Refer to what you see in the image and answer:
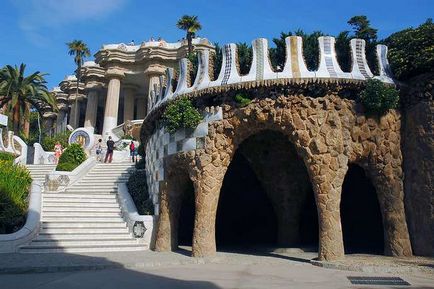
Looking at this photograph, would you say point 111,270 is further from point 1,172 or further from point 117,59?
point 117,59

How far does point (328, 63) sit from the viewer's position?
1129 centimetres

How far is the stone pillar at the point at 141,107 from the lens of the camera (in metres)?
44.7

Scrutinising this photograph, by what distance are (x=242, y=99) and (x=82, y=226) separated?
20.7 feet

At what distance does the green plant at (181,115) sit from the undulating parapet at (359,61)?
170 inches

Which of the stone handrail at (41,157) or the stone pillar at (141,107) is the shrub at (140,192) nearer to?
the stone handrail at (41,157)

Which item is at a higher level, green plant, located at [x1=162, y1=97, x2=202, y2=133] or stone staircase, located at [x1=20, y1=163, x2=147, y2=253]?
green plant, located at [x1=162, y1=97, x2=202, y2=133]

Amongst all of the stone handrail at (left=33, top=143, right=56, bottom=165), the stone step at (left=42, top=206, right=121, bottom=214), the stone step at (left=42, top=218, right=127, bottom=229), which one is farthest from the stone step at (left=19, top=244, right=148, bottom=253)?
the stone handrail at (left=33, top=143, right=56, bottom=165)

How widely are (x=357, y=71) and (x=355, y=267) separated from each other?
16.5 feet

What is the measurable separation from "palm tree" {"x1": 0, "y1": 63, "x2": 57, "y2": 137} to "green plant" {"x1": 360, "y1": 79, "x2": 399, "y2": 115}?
29.9 meters

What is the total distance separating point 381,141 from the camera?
37.1 ft

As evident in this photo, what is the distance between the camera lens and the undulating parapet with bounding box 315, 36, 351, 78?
1107cm

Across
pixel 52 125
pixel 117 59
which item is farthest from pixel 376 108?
pixel 52 125

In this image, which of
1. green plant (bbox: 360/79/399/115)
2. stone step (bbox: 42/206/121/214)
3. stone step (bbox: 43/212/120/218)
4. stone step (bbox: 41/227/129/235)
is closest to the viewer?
green plant (bbox: 360/79/399/115)

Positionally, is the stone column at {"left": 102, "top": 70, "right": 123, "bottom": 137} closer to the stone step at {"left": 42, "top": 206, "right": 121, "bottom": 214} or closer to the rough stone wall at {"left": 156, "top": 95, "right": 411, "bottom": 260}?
the stone step at {"left": 42, "top": 206, "right": 121, "bottom": 214}
